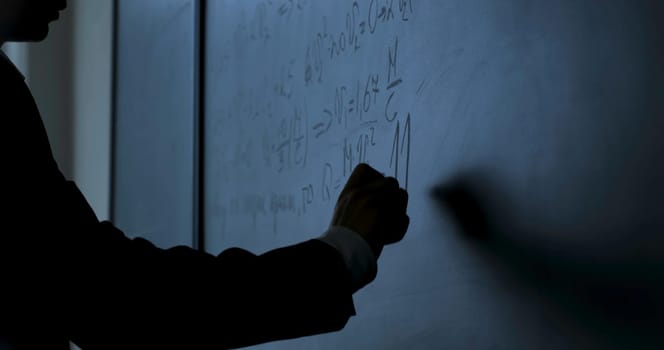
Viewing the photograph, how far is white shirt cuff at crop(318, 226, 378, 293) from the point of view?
822 mm

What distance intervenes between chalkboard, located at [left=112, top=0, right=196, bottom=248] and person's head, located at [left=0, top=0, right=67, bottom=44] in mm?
738

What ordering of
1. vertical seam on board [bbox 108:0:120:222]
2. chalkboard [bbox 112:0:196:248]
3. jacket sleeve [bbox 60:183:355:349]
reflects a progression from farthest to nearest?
vertical seam on board [bbox 108:0:120:222] < chalkboard [bbox 112:0:196:248] < jacket sleeve [bbox 60:183:355:349]

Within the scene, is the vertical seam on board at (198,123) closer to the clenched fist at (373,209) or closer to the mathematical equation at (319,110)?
the mathematical equation at (319,110)

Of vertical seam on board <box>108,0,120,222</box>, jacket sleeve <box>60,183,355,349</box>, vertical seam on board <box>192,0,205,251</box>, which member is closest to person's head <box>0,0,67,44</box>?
jacket sleeve <box>60,183,355,349</box>

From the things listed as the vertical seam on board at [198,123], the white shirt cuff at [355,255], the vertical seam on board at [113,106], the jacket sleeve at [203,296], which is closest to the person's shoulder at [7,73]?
the jacket sleeve at [203,296]

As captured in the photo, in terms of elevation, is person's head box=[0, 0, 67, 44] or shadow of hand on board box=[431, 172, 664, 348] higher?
person's head box=[0, 0, 67, 44]

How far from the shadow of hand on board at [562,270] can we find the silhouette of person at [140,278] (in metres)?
0.12

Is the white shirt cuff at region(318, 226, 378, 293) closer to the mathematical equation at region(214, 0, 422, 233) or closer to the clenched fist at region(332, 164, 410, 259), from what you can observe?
the clenched fist at region(332, 164, 410, 259)

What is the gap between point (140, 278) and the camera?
799mm

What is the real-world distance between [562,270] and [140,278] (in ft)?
1.27

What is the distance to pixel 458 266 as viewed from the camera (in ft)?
2.96

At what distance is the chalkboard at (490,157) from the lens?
0.70m

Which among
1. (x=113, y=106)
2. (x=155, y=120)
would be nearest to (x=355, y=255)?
(x=155, y=120)

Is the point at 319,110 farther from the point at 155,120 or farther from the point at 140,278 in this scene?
the point at 155,120
